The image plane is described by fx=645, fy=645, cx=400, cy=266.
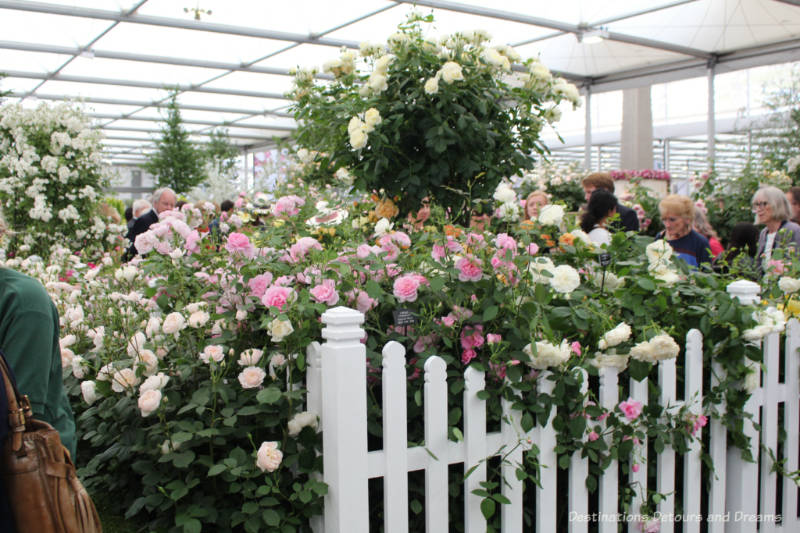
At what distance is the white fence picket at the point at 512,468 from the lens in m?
1.70

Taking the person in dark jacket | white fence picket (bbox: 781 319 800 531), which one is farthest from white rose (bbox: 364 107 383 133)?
the person in dark jacket

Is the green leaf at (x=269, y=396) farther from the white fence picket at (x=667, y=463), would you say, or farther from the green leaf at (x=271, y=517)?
the white fence picket at (x=667, y=463)

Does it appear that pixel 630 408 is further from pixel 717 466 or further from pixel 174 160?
pixel 174 160

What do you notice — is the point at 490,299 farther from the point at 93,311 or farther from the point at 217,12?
the point at 217,12

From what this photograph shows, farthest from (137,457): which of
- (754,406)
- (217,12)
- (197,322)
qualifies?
(217,12)

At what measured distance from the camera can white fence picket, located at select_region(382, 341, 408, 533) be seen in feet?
5.09

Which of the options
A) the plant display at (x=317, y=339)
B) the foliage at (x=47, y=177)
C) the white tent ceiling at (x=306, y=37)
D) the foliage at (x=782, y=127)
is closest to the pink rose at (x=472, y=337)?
the plant display at (x=317, y=339)

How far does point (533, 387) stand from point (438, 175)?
101 centimetres

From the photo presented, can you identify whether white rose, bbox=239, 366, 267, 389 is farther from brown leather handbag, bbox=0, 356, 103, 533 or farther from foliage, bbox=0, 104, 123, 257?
foliage, bbox=0, 104, 123, 257

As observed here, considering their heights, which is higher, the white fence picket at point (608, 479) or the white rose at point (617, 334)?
the white rose at point (617, 334)

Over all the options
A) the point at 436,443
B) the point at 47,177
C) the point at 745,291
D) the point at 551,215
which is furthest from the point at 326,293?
the point at 47,177

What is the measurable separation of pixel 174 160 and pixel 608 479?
10.6 m

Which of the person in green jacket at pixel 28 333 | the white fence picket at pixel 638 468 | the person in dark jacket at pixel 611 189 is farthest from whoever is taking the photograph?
the person in dark jacket at pixel 611 189

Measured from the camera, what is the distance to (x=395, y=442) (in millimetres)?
1566
